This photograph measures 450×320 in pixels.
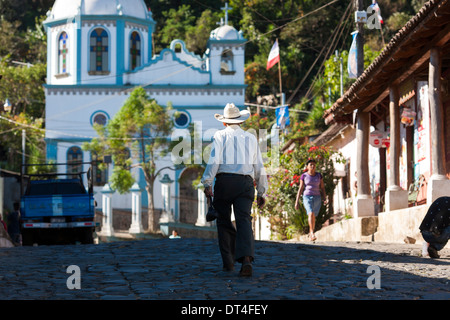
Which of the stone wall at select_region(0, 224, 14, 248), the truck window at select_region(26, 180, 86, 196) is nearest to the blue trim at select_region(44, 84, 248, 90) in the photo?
the truck window at select_region(26, 180, 86, 196)

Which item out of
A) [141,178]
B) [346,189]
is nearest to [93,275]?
[346,189]

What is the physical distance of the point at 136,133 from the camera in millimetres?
47281

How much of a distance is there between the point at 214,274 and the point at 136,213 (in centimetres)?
3712

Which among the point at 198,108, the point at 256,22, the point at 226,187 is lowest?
the point at 226,187

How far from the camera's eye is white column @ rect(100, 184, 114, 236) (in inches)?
1813

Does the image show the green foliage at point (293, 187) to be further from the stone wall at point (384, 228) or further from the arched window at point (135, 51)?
the arched window at point (135, 51)

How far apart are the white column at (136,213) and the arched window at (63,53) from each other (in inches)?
419

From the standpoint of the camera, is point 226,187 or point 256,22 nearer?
point 226,187

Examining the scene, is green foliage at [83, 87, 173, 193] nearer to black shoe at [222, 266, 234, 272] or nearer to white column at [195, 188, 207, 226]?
white column at [195, 188, 207, 226]

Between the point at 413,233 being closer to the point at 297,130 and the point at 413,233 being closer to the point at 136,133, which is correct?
the point at 297,130

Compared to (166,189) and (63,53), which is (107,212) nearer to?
(166,189)

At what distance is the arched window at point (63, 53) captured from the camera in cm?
5373

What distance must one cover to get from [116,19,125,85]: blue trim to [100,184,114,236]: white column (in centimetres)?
865
